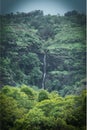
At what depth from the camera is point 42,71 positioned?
4.58m

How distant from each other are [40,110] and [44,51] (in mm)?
733

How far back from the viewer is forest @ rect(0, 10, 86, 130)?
14.6ft

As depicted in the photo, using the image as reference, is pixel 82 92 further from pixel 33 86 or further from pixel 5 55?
pixel 5 55

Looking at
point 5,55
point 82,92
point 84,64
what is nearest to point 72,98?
point 82,92

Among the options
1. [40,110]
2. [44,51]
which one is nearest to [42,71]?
[44,51]

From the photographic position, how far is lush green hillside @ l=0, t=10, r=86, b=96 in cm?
451

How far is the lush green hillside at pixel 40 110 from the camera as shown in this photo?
14.5ft

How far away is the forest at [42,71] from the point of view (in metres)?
4.46

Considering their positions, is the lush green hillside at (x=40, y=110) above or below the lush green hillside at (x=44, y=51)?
below

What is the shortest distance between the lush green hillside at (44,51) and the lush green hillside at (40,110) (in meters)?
0.10

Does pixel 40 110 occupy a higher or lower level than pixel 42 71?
lower

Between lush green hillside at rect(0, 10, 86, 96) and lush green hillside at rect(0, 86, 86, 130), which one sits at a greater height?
lush green hillside at rect(0, 10, 86, 96)

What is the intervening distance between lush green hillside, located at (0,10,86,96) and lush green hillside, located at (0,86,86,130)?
0.31 ft

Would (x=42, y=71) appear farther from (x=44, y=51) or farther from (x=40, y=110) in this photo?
(x=40, y=110)
